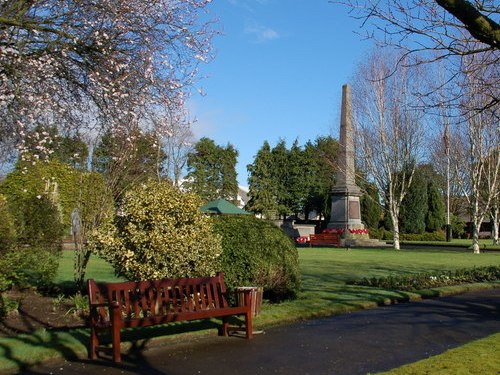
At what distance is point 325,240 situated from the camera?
41781 millimetres

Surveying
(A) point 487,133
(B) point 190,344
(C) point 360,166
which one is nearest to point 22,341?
(B) point 190,344

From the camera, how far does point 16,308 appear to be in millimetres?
10727

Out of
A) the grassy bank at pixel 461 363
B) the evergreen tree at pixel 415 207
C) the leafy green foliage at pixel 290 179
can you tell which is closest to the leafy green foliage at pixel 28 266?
the grassy bank at pixel 461 363

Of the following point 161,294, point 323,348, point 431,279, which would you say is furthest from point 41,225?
point 431,279

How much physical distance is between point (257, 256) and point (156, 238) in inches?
99.7

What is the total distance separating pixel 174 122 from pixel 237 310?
4475 millimetres

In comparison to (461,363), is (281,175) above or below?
above

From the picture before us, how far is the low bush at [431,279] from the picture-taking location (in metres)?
15.8

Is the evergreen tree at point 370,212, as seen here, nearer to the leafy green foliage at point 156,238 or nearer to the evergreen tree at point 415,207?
the evergreen tree at point 415,207

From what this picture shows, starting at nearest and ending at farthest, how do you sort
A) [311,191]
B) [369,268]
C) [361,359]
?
[361,359], [369,268], [311,191]

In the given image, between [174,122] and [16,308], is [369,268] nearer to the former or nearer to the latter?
[174,122]

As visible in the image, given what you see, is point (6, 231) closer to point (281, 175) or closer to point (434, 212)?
point (434, 212)

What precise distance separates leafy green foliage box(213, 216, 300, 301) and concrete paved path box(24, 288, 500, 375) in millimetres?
1511

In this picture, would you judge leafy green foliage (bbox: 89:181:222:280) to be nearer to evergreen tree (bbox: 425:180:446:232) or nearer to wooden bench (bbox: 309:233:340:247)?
wooden bench (bbox: 309:233:340:247)
